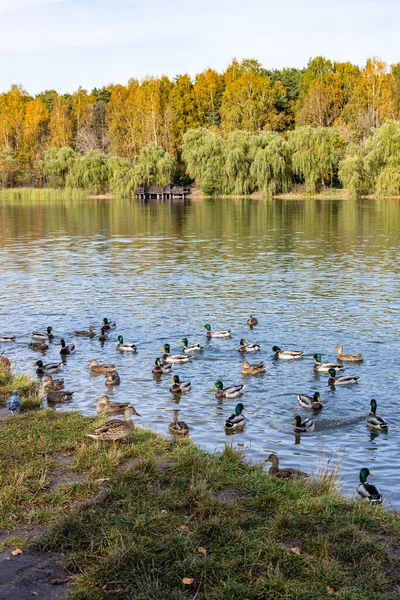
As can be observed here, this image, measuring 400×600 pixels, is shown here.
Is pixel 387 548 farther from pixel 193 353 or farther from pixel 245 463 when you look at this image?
pixel 193 353

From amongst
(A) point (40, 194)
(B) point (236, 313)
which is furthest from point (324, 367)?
(A) point (40, 194)

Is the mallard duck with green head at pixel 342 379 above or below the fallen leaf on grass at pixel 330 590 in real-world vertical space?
below

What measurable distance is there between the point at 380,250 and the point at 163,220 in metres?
28.5

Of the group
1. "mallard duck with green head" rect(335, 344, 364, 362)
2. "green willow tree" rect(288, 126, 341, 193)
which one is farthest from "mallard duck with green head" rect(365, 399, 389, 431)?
"green willow tree" rect(288, 126, 341, 193)

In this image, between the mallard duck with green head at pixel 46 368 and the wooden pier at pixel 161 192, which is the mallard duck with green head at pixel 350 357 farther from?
the wooden pier at pixel 161 192

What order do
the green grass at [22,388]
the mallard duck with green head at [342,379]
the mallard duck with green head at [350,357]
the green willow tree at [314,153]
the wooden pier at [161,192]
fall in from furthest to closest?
the wooden pier at [161,192]
the green willow tree at [314,153]
the mallard duck with green head at [350,357]
the mallard duck with green head at [342,379]
the green grass at [22,388]

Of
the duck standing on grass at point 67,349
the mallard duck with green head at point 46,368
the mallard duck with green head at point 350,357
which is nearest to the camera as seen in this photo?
the mallard duck with green head at point 46,368

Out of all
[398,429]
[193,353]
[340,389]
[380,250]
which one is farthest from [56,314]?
[380,250]

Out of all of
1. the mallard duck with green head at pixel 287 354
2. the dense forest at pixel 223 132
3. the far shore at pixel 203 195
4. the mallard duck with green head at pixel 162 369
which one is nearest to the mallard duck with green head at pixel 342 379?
the mallard duck with green head at pixel 287 354

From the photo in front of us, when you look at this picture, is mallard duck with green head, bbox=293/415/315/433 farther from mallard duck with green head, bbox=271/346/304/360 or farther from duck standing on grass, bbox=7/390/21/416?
duck standing on grass, bbox=7/390/21/416

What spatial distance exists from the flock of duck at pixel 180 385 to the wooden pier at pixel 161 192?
8187cm

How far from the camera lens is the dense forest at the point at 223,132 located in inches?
3366

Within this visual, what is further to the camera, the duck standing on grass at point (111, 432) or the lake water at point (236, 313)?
the lake water at point (236, 313)

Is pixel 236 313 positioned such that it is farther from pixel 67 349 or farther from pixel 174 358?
pixel 67 349
